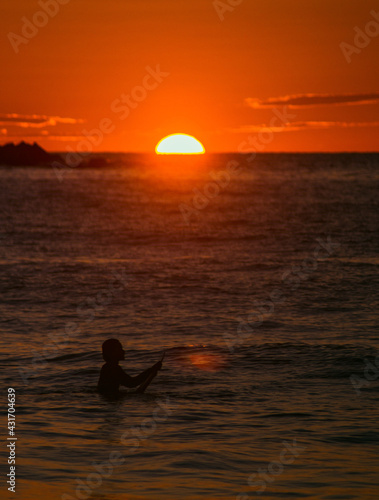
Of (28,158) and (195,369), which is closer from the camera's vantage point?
(195,369)

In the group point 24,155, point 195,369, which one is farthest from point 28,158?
point 195,369

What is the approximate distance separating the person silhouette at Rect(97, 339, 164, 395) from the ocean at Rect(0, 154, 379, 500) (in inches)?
9.6

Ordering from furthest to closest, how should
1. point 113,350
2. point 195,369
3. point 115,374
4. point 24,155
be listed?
point 24,155 < point 195,369 < point 115,374 < point 113,350

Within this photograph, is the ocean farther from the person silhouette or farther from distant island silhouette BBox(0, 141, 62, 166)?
distant island silhouette BBox(0, 141, 62, 166)

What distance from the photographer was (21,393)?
41.4 feet

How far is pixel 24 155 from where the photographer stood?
166m

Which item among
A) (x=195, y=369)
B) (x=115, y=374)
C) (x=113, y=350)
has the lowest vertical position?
(x=115, y=374)

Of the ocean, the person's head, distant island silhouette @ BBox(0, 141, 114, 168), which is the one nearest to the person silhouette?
the person's head

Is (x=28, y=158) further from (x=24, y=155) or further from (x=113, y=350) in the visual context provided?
(x=113, y=350)

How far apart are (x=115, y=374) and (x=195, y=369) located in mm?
2487

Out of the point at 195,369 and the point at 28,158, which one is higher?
the point at 28,158

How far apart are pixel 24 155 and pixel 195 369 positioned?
158 metres

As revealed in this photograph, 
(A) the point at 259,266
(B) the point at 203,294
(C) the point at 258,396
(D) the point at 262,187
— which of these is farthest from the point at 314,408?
(D) the point at 262,187

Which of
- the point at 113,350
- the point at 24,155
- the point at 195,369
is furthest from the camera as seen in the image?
the point at 24,155
